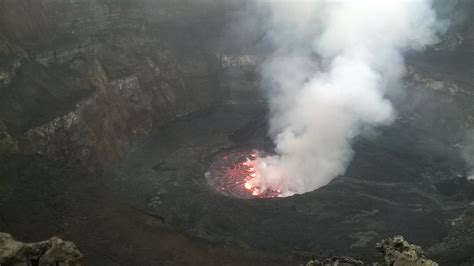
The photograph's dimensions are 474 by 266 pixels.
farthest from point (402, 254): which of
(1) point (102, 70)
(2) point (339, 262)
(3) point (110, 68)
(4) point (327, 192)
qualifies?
(3) point (110, 68)

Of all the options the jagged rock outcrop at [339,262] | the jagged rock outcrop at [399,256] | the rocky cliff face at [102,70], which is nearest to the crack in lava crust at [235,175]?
the rocky cliff face at [102,70]

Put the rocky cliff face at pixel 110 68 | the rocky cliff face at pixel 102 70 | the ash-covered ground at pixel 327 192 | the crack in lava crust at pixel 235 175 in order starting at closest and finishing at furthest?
1. the ash-covered ground at pixel 327 192
2. the rocky cliff face at pixel 102 70
3. the rocky cliff face at pixel 110 68
4. the crack in lava crust at pixel 235 175

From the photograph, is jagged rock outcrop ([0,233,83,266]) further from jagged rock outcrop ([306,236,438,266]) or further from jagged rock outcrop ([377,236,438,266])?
jagged rock outcrop ([377,236,438,266])

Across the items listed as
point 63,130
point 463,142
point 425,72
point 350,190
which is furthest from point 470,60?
point 63,130

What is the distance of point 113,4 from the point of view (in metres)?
37.6

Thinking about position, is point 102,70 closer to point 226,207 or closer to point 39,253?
point 226,207

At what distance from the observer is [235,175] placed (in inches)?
1261

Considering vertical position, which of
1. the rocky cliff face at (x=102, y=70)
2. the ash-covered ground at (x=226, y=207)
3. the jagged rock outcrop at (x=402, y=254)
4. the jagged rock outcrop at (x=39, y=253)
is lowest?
the jagged rock outcrop at (x=402, y=254)

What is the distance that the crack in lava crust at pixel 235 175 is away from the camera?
30.1 meters

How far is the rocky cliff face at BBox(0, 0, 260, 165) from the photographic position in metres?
28.9

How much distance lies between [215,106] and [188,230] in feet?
58.2

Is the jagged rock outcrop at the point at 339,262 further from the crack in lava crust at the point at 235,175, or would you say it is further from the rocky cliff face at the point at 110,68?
the rocky cliff face at the point at 110,68

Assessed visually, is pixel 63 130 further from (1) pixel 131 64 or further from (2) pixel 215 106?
(2) pixel 215 106

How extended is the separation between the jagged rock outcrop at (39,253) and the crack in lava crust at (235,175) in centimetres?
1569
